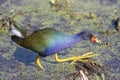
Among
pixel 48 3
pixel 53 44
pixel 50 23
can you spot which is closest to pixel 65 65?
pixel 53 44

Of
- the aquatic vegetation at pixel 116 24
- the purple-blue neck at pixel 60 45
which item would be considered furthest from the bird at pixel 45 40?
the aquatic vegetation at pixel 116 24

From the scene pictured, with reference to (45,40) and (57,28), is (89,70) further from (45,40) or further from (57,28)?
(57,28)

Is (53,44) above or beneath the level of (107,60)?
above

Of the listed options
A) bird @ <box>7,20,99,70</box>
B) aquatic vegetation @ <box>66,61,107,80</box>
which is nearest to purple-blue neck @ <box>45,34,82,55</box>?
bird @ <box>7,20,99,70</box>

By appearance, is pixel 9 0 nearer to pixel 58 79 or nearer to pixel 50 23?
pixel 50 23

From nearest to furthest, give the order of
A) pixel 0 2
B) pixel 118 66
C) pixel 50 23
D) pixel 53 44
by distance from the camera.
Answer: pixel 53 44
pixel 118 66
pixel 50 23
pixel 0 2

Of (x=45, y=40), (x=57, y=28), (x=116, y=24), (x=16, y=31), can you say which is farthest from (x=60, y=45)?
(x=116, y=24)

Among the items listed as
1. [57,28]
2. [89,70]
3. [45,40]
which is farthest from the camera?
[57,28]

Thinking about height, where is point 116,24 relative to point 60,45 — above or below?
below
